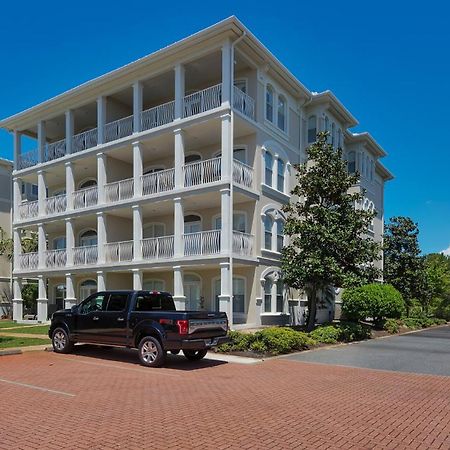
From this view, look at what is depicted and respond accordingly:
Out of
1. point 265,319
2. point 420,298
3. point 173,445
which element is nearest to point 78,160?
point 265,319

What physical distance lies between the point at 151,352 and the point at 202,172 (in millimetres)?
11009

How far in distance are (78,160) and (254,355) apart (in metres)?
17.8

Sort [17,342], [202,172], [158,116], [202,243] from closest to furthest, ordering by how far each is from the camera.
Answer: [17,342], [202,243], [202,172], [158,116]

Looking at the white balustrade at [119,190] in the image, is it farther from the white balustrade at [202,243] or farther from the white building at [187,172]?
the white balustrade at [202,243]

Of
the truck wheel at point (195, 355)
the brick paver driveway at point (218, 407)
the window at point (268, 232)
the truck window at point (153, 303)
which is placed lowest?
the truck wheel at point (195, 355)

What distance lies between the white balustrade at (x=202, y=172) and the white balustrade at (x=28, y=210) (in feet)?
41.3

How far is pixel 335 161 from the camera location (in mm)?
21328

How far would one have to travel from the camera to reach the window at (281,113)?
2478cm

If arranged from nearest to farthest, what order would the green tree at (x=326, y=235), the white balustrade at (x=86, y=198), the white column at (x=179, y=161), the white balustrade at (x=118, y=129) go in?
the green tree at (x=326, y=235)
the white column at (x=179, y=161)
the white balustrade at (x=118, y=129)
the white balustrade at (x=86, y=198)

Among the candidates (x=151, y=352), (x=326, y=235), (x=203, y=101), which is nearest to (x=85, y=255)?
(x=203, y=101)

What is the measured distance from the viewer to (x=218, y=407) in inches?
299

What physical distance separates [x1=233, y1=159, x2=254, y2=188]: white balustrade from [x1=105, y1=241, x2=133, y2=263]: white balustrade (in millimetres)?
6872

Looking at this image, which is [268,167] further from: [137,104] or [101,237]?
[101,237]

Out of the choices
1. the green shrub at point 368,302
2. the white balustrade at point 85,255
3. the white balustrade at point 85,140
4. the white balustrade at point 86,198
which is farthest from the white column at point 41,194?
the green shrub at point 368,302
